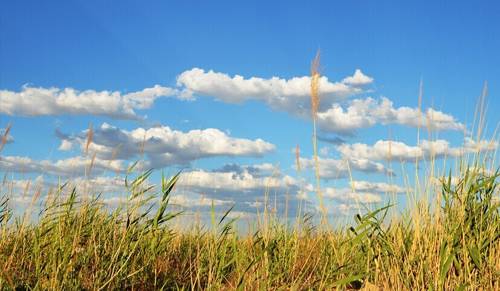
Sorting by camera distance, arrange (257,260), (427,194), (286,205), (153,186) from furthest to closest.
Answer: (286,205) → (153,186) → (427,194) → (257,260)

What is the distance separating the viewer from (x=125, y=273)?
371 centimetres

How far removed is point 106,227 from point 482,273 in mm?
2804

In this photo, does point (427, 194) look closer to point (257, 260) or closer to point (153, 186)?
point (257, 260)

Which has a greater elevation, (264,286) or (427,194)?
(427,194)

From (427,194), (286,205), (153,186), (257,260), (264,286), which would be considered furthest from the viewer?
(286,205)

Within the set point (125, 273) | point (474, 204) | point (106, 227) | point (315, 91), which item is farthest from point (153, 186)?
point (474, 204)

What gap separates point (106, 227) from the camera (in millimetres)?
4312

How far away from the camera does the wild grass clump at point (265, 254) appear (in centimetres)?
355

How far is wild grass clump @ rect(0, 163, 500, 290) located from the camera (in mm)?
3551

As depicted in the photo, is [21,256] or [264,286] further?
[21,256]

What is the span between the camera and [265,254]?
141 inches

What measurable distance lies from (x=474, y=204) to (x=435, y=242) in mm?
575

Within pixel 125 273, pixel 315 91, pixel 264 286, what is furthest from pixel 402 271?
pixel 125 273

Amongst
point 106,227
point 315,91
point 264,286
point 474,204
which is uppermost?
point 315,91
